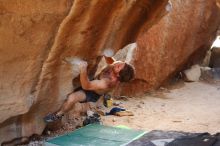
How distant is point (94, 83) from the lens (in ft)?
17.3

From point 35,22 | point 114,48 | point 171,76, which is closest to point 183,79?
point 171,76

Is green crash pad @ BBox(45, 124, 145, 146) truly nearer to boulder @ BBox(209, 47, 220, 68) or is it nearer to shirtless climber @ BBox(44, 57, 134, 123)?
shirtless climber @ BBox(44, 57, 134, 123)

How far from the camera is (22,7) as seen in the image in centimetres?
385

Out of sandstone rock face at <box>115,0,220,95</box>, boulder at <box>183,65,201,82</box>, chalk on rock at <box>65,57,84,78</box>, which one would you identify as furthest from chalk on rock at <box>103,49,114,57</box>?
boulder at <box>183,65,201,82</box>

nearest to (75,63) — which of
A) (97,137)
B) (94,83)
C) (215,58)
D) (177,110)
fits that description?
(94,83)

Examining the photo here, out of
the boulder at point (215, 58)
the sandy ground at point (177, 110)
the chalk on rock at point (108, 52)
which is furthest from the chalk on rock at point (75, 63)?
the boulder at point (215, 58)

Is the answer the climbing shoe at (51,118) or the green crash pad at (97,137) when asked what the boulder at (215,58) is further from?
the climbing shoe at (51,118)

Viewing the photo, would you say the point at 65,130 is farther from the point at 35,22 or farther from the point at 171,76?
the point at 171,76

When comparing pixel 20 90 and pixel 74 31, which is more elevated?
pixel 74 31

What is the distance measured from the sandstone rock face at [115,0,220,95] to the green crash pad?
10.3ft

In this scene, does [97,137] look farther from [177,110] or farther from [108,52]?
[177,110]

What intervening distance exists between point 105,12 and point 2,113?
1777mm

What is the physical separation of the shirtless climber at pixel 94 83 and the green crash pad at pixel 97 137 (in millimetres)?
376

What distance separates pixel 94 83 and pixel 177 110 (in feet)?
8.57
